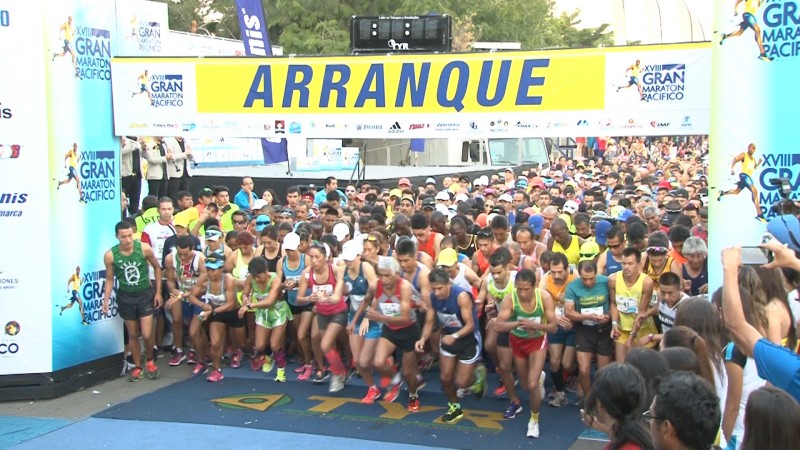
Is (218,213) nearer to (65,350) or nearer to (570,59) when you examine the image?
(65,350)

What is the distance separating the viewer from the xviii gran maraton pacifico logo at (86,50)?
10195mm

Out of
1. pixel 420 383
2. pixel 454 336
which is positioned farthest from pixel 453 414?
pixel 420 383

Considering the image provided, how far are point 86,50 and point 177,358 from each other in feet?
12.9

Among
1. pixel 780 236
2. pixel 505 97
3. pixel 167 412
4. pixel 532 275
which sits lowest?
pixel 167 412

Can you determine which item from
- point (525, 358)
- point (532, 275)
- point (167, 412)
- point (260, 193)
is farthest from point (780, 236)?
point (260, 193)

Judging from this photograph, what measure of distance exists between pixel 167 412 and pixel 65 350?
163cm

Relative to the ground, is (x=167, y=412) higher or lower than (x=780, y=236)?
lower

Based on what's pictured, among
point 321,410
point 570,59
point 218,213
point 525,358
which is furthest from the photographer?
point 218,213

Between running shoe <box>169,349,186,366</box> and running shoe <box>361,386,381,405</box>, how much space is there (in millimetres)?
2948

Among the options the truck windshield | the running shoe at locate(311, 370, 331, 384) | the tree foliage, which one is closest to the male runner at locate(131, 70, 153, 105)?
the running shoe at locate(311, 370, 331, 384)

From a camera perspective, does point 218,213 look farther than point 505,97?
Yes

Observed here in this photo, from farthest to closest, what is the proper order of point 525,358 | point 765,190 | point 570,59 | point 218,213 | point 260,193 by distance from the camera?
point 260,193 < point 218,213 < point 570,59 < point 525,358 < point 765,190

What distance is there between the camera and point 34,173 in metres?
9.93

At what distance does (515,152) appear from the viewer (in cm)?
2850
